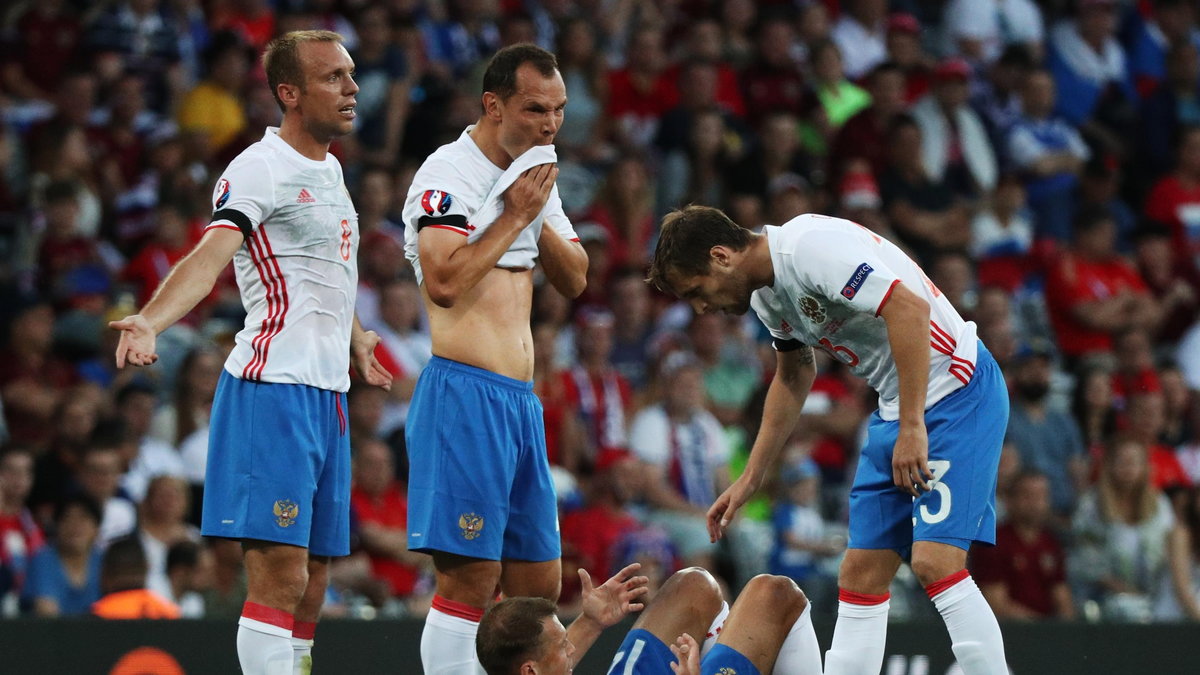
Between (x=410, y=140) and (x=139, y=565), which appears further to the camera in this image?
(x=410, y=140)

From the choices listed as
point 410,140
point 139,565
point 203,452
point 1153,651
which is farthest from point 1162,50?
point 139,565

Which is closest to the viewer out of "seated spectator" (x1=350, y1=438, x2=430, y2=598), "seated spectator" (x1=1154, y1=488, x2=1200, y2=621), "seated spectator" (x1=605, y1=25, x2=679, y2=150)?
"seated spectator" (x1=350, y1=438, x2=430, y2=598)

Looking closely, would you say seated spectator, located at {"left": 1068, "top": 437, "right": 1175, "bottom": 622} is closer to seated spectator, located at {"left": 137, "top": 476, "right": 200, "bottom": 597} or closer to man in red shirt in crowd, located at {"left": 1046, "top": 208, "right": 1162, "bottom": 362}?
man in red shirt in crowd, located at {"left": 1046, "top": 208, "right": 1162, "bottom": 362}

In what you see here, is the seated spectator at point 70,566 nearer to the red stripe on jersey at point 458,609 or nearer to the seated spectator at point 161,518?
the seated spectator at point 161,518

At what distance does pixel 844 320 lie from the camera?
5797mm

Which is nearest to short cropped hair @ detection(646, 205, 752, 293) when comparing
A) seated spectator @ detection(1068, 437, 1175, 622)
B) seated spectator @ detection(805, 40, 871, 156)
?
seated spectator @ detection(1068, 437, 1175, 622)

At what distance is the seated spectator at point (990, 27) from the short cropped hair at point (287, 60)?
10.1 metres

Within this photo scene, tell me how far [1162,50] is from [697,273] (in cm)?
1114

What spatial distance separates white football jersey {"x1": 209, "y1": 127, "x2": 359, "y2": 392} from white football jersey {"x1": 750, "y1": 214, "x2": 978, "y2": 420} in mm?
1508

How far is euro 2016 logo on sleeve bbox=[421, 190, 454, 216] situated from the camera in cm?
559

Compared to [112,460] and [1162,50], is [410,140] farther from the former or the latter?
[1162,50]

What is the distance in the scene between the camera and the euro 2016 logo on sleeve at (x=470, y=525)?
5.57 m

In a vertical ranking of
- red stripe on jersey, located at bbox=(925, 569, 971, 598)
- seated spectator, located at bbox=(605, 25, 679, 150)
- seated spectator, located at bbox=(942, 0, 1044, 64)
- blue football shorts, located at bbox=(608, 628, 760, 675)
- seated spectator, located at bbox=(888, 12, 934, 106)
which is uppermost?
seated spectator, located at bbox=(942, 0, 1044, 64)

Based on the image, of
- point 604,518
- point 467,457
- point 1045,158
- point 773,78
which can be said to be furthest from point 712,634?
point 1045,158
